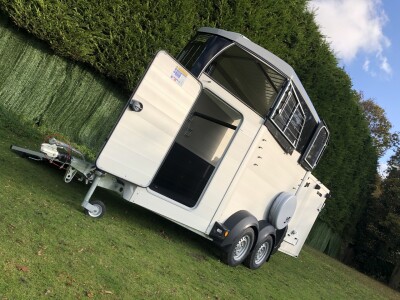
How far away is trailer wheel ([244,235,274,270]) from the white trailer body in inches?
0.8

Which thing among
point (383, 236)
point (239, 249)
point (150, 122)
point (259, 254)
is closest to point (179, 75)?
point (150, 122)

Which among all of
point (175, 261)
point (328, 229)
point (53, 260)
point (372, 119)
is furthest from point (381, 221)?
point (372, 119)

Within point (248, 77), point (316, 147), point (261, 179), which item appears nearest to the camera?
point (261, 179)

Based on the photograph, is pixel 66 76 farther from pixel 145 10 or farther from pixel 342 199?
pixel 342 199

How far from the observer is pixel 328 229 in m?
20.8

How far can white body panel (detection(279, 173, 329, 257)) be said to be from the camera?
9594mm

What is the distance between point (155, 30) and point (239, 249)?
5.23 meters

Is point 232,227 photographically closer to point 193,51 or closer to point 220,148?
point 220,148

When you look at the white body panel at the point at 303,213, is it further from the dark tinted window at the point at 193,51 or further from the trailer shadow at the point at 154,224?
the dark tinted window at the point at 193,51

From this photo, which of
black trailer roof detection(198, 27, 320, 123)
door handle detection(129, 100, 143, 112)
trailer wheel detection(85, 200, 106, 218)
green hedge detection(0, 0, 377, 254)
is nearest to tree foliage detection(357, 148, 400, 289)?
green hedge detection(0, 0, 377, 254)

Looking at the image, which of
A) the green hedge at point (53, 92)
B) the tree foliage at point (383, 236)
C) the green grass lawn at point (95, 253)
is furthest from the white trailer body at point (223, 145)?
the tree foliage at point (383, 236)

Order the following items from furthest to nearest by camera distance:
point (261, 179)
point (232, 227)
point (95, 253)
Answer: point (261, 179), point (232, 227), point (95, 253)

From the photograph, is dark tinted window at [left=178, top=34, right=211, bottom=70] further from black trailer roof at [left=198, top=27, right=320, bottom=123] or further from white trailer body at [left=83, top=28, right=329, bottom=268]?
black trailer roof at [left=198, top=27, right=320, bottom=123]

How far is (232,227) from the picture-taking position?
7.02 meters
